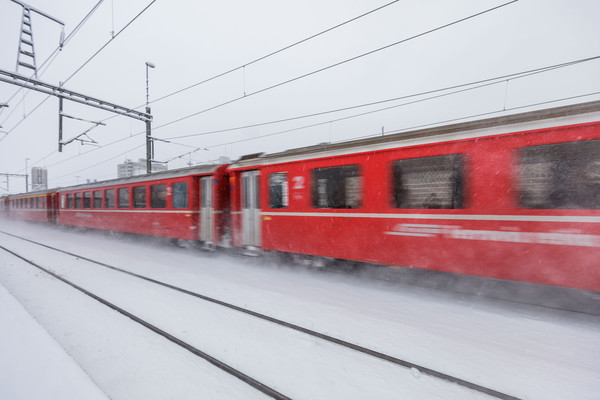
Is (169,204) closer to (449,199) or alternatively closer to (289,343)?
(289,343)

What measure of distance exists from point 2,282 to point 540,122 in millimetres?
10179

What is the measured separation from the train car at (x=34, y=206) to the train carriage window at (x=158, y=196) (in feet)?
44.0

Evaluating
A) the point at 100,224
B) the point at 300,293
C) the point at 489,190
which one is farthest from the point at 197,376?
the point at 100,224

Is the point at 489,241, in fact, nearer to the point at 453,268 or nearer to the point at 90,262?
the point at 453,268

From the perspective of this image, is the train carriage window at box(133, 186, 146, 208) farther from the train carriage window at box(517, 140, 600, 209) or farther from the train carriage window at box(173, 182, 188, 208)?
the train carriage window at box(517, 140, 600, 209)

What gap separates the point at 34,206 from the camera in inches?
803

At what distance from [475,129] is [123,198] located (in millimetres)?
12892

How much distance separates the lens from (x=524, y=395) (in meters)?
2.32

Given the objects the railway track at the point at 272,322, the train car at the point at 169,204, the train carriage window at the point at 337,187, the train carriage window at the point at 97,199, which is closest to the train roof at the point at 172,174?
the train car at the point at 169,204

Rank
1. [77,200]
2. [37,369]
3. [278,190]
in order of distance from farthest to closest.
A: [77,200], [278,190], [37,369]

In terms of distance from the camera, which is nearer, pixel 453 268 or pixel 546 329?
pixel 546 329

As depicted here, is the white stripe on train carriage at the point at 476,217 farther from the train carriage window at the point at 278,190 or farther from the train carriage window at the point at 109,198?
the train carriage window at the point at 109,198

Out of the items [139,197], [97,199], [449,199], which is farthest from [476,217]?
[97,199]

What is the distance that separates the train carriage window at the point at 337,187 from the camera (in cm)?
538
